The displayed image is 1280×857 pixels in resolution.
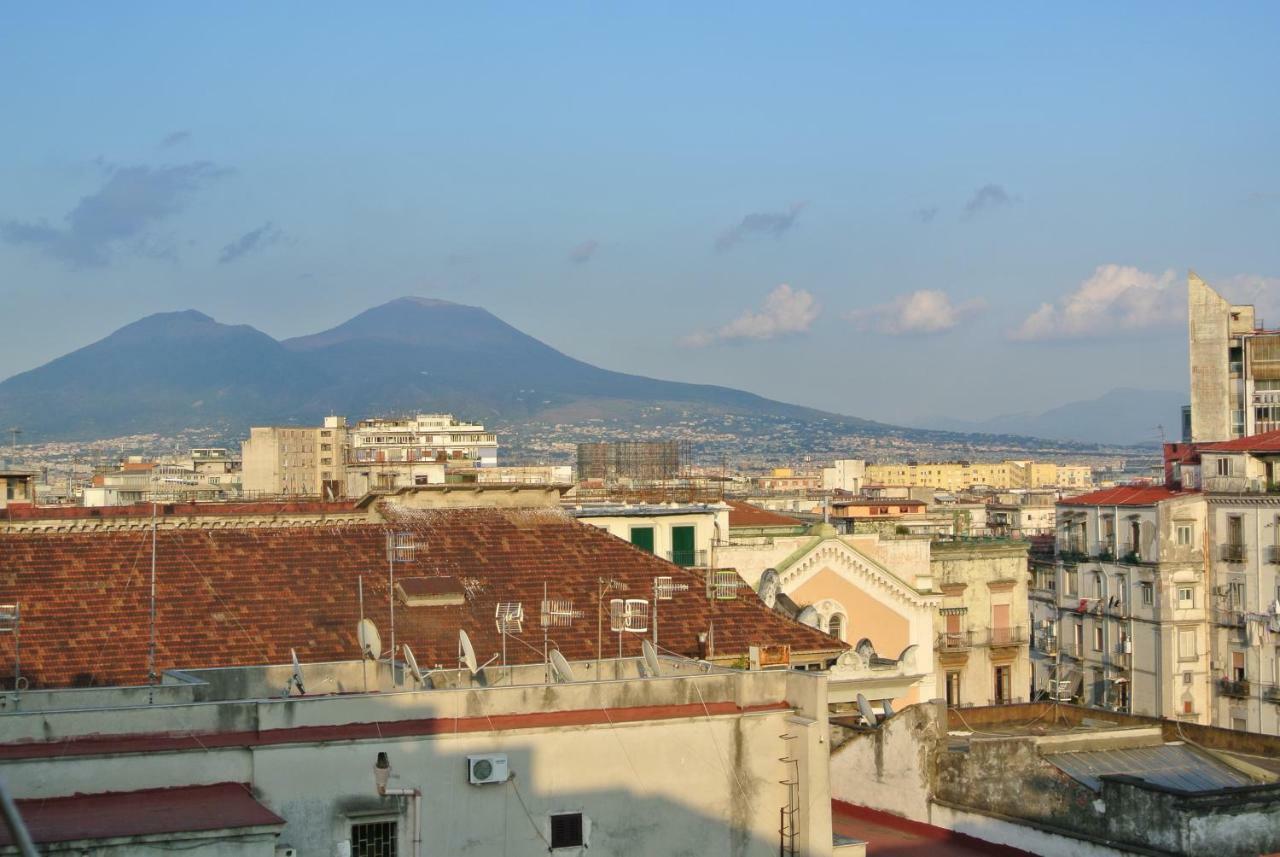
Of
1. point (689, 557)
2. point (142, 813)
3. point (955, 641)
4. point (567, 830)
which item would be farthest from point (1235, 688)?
point (142, 813)

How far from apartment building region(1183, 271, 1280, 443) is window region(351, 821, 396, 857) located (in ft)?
258

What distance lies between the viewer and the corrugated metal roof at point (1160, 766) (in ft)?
80.1

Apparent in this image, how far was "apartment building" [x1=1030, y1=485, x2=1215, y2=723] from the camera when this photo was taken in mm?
58688

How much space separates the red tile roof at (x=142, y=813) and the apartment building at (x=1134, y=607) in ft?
141

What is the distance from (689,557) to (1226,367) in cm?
5953

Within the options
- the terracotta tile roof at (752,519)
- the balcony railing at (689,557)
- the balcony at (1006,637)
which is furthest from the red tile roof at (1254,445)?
the balcony railing at (689,557)

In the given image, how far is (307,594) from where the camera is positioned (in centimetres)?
3067

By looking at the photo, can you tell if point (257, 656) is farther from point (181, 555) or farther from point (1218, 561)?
point (1218, 561)

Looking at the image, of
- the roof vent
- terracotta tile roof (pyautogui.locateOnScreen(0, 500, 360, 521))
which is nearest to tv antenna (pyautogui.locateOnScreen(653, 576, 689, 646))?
the roof vent

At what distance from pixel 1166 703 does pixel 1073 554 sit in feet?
25.1

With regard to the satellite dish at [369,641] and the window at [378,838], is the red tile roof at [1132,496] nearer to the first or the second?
the satellite dish at [369,641]

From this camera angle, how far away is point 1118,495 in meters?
64.8

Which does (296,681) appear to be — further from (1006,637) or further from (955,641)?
(1006,637)

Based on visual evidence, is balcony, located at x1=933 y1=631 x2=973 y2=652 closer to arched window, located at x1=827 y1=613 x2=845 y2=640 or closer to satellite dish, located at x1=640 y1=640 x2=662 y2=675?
arched window, located at x1=827 y1=613 x2=845 y2=640
